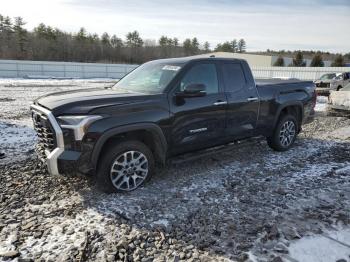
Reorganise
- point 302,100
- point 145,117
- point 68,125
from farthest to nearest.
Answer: point 302,100
point 145,117
point 68,125

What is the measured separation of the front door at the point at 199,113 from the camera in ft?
15.3

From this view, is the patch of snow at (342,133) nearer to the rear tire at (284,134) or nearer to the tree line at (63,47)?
the rear tire at (284,134)

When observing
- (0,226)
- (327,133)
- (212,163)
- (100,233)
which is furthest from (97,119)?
(327,133)

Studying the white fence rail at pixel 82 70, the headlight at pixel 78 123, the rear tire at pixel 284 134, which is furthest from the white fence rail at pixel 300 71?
the headlight at pixel 78 123

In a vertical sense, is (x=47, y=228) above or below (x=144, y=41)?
below

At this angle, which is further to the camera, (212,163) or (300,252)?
(212,163)

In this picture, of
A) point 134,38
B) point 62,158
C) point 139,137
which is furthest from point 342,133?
point 134,38

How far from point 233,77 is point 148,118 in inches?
78.3

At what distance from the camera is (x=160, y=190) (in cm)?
460

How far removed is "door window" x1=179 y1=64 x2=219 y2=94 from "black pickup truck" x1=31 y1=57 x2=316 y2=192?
0.6 inches

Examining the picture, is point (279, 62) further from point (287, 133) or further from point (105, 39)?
point (287, 133)

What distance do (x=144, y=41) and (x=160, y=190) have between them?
83.1 m

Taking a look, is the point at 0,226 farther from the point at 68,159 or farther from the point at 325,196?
the point at 325,196

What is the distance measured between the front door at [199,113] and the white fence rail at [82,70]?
28.9 meters
